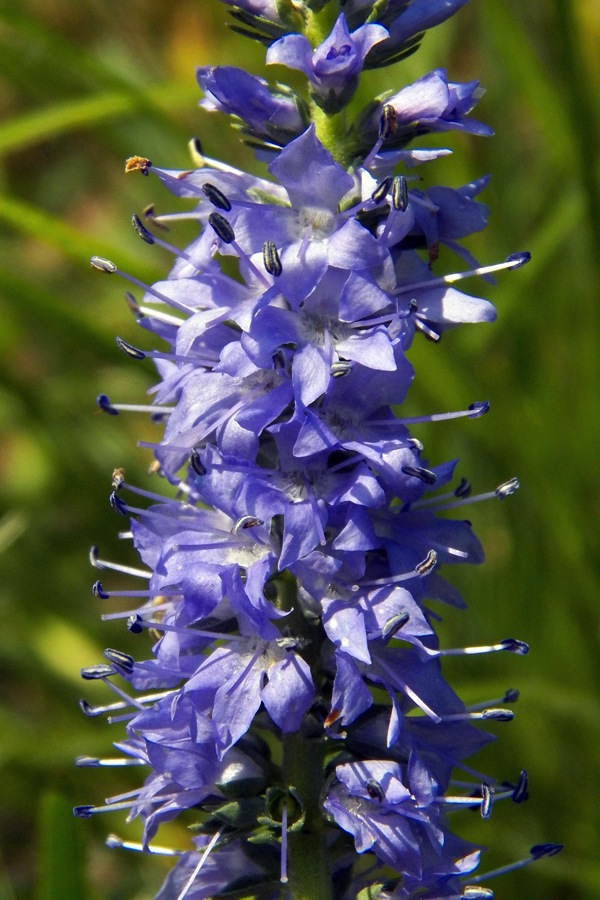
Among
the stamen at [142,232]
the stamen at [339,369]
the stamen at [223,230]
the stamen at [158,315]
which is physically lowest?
the stamen at [158,315]

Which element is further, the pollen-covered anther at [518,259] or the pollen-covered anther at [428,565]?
the pollen-covered anther at [518,259]

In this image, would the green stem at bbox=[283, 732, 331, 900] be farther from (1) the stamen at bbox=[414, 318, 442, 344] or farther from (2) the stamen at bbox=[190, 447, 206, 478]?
(1) the stamen at bbox=[414, 318, 442, 344]

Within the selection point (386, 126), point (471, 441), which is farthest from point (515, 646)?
point (471, 441)

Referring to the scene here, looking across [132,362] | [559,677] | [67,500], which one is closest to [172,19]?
[67,500]

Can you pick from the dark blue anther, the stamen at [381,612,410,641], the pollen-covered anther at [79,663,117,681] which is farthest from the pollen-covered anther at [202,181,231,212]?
the pollen-covered anther at [79,663,117,681]

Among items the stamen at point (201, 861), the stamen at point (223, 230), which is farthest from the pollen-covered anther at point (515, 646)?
the stamen at point (223, 230)

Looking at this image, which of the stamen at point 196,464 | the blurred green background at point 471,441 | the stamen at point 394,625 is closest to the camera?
the stamen at point 394,625

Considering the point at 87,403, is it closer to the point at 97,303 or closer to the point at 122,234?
the point at 97,303

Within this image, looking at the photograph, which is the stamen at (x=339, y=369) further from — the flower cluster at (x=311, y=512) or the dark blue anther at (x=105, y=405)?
the dark blue anther at (x=105, y=405)
